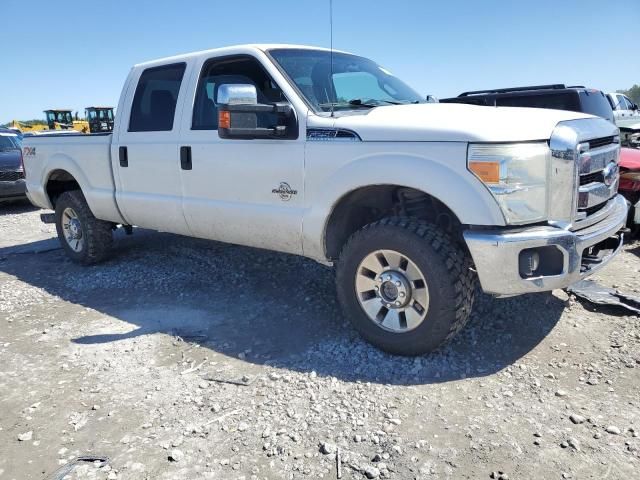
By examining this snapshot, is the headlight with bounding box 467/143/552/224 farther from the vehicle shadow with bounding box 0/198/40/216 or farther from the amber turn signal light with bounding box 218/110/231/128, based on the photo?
the vehicle shadow with bounding box 0/198/40/216

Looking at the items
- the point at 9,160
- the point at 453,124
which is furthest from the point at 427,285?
the point at 9,160

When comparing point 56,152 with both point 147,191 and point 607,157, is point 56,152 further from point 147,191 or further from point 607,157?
point 607,157

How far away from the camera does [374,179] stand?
3.31 m

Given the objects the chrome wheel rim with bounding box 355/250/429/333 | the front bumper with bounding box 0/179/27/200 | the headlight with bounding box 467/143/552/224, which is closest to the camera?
the headlight with bounding box 467/143/552/224

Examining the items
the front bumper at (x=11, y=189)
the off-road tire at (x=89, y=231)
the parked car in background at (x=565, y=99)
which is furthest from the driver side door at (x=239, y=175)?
the front bumper at (x=11, y=189)

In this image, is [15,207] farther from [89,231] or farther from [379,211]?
[379,211]

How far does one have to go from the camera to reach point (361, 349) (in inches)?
141

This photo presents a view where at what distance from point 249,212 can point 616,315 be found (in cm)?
293

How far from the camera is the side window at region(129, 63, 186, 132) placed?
4668 millimetres

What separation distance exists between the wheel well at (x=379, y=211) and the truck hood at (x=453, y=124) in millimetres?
388

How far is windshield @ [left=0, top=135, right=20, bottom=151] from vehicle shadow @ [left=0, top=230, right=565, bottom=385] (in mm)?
6173

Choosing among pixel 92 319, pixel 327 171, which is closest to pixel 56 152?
pixel 92 319

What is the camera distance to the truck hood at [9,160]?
35.0ft

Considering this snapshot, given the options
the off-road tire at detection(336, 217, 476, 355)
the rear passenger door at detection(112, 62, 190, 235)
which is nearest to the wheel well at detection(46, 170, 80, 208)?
the rear passenger door at detection(112, 62, 190, 235)
